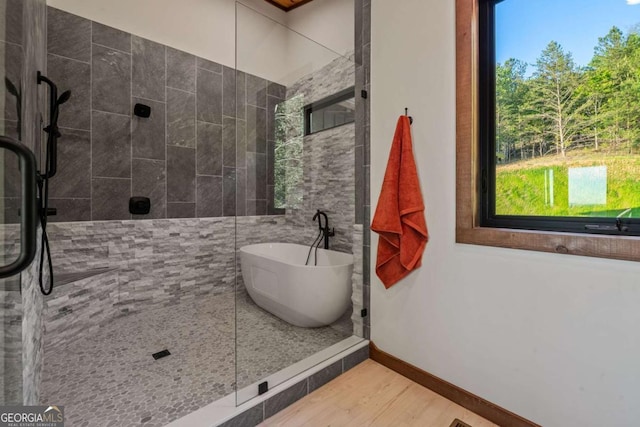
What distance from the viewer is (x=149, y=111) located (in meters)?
2.82

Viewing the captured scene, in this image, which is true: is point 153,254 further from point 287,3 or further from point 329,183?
point 287,3

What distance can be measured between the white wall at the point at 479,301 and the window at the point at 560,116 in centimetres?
21

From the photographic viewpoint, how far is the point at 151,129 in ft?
9.39

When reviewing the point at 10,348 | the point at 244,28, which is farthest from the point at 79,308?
the point at 244,28

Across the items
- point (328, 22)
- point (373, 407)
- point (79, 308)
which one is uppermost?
point (328, 22)

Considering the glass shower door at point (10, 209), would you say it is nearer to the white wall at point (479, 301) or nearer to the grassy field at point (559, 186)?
the white wall at point (479, 301)

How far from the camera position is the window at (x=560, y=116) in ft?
4.15

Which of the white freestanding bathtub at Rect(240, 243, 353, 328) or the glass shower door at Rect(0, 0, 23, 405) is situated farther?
the white freestanding bathtub at Rect(240, 243, 353, 328)

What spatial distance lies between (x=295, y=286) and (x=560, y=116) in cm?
187

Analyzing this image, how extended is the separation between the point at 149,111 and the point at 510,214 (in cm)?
311

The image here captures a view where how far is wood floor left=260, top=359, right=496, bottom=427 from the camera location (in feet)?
4.93
